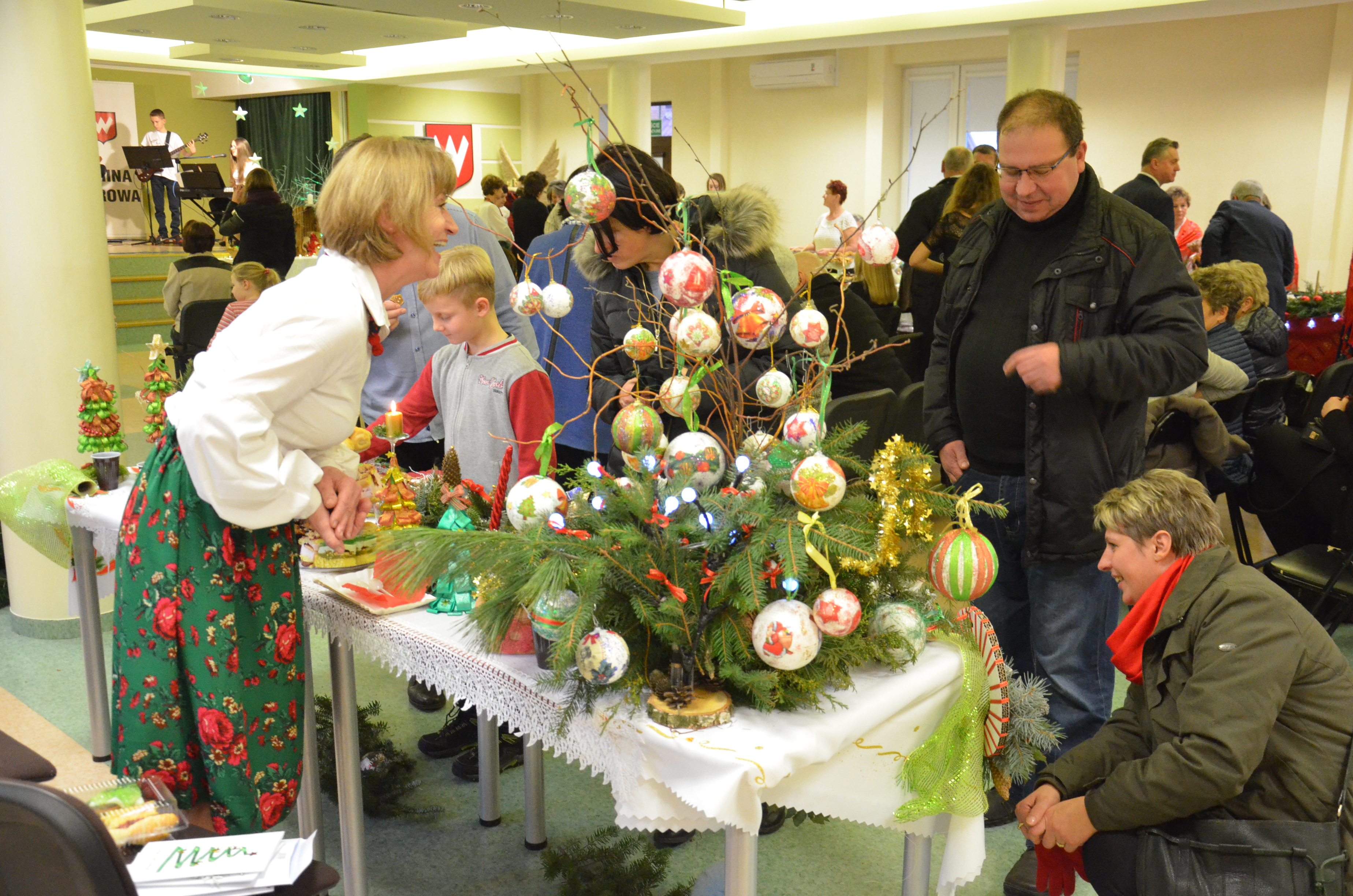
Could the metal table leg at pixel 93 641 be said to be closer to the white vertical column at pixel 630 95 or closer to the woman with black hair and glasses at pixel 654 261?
the woman with black hair and glasses at pixel 654 261

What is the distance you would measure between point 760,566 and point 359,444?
1.22 meters

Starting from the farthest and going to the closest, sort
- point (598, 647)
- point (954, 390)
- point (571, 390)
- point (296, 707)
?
point (571, 390) < point (954, 390) < point (296, 707) < point (598, 647)

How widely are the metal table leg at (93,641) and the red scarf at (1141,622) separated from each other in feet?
8.17

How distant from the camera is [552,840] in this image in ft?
8.64

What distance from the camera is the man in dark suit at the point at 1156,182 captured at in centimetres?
517

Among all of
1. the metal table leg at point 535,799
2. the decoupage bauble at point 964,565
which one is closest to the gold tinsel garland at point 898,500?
the decoupage bauble at point 964,565

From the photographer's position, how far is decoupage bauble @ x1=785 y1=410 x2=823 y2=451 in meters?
1.58

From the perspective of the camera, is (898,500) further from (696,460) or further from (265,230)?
(265,230)

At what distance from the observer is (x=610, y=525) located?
1.58m

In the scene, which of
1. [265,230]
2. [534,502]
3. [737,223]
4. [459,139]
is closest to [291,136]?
Result: [459,139]

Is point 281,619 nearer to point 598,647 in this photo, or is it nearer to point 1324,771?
point 598,647

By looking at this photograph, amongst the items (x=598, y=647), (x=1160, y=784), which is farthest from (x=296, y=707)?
(x=1160, y=784)

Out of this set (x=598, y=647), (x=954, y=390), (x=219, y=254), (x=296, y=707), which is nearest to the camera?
(x=598, y=647)

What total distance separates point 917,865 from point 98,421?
229cm
